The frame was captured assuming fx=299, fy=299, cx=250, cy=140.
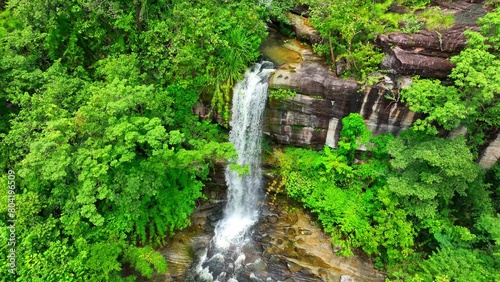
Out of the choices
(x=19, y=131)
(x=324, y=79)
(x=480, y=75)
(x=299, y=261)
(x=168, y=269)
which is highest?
(x=480, y=75)

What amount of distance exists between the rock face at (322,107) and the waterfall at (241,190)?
59cm

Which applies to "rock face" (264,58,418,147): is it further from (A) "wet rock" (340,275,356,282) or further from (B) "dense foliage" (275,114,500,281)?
(A) "wet rock" (340,275,356,282)

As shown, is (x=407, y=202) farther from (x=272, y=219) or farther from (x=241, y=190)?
(x=241, y=190)

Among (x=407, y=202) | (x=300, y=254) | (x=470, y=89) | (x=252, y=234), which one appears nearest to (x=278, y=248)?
(x=300, y=254)

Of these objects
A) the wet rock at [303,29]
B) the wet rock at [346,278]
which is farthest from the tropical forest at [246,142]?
the wet rock at [303,29]

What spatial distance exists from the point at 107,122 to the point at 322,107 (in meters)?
7.22

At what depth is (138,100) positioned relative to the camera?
28.0 ft

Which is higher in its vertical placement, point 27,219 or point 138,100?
point 138,100

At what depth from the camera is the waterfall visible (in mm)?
10672

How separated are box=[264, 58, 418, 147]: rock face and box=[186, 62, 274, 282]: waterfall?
59 cm

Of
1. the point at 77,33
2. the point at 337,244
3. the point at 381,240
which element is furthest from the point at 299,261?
the point at 77,33

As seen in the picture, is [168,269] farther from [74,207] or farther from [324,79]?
[324,79]

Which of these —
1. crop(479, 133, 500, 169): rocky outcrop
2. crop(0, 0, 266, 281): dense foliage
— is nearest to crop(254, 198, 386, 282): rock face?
crop(0, 0, 266, 281): dense foliage

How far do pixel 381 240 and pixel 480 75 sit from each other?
5681 millimetres
